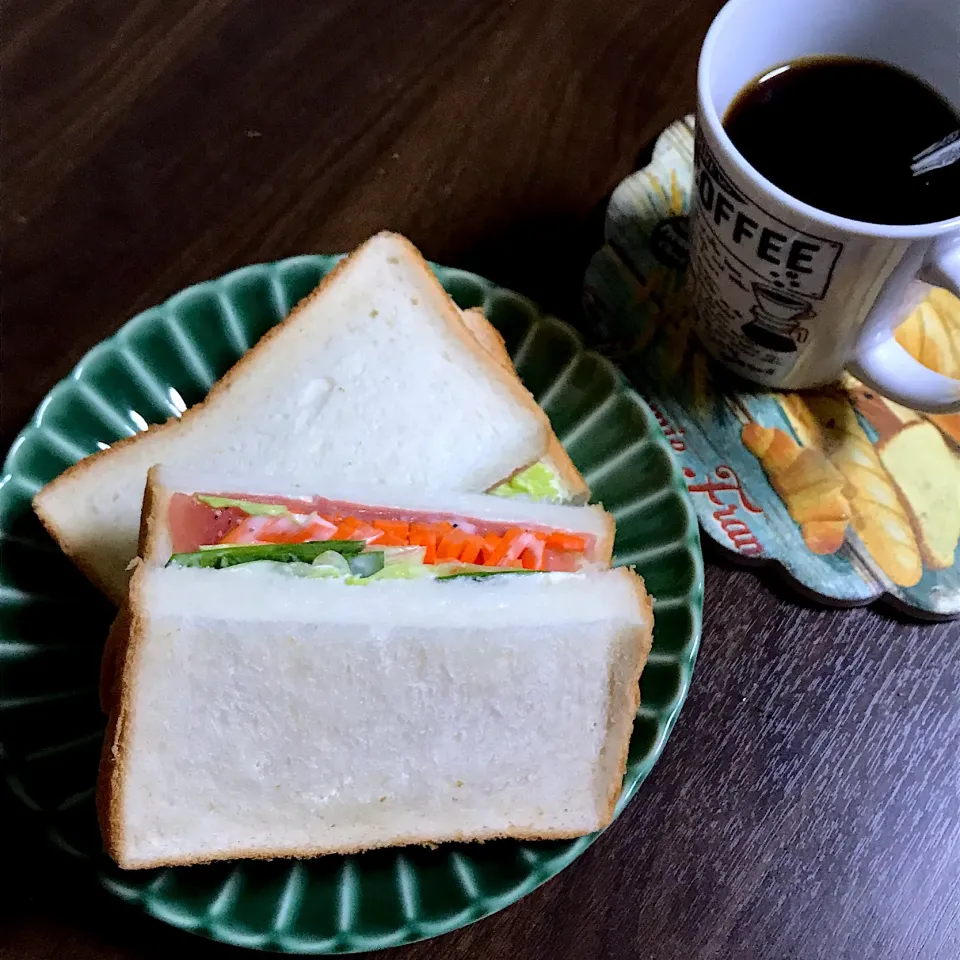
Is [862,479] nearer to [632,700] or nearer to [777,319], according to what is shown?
[777,319]

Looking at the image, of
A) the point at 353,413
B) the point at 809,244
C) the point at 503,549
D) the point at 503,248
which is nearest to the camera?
the point at 809,244

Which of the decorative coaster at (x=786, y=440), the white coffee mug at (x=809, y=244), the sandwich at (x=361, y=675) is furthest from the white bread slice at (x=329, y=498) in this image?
the white coffee mug at (x=809, y=244)

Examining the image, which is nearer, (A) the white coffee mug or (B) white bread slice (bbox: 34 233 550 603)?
(A) the white coffee mug

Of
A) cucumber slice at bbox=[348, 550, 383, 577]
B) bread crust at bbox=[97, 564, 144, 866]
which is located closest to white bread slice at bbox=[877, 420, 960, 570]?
cucumber slice at bbox=[348, 550, 383, 577]

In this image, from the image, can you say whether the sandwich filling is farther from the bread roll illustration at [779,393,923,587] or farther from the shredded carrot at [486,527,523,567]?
the bread roll illustration at [779,393,923,587]

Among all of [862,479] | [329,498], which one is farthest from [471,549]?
[862,479]

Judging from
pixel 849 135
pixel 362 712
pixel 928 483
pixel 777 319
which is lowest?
pixel 928 483
